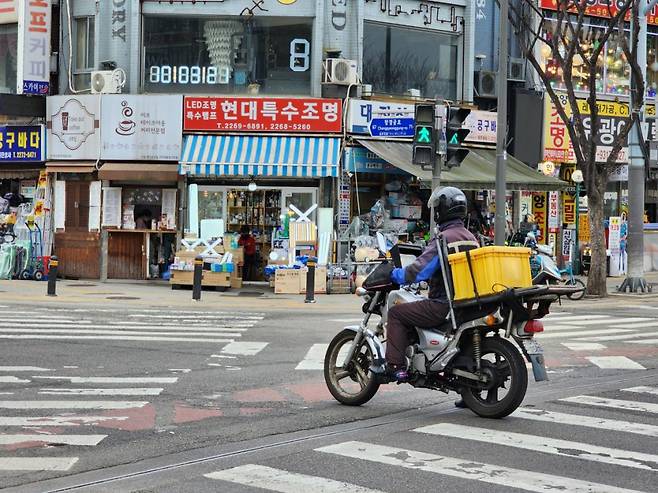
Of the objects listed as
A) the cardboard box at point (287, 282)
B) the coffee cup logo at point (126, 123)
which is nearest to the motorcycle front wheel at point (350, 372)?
the cardboard box at point (287, 282)

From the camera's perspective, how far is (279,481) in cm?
667

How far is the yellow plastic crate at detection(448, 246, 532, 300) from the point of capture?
864cm

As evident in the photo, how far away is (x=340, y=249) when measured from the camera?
26312mm

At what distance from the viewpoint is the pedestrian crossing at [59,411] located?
24.5 feet

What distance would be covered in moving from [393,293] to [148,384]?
304 centimetres

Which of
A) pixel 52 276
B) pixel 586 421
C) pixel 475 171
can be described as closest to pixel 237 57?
pixel 475 171

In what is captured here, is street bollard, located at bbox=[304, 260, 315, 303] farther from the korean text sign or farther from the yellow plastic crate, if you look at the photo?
the yellow plastic crate

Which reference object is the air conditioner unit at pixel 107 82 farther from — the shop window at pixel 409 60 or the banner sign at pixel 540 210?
the banner sign at pixel 540 210

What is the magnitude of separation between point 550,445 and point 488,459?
0.73 meters

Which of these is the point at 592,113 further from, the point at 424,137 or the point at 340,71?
the point at 424,137

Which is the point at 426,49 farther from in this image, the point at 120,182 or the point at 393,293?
the point at 393,293

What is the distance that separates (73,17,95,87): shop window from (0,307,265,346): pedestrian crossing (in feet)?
33.1

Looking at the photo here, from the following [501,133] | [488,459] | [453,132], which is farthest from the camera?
[501,133]

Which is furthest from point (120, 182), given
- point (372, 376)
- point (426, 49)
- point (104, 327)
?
point (372, 376)
